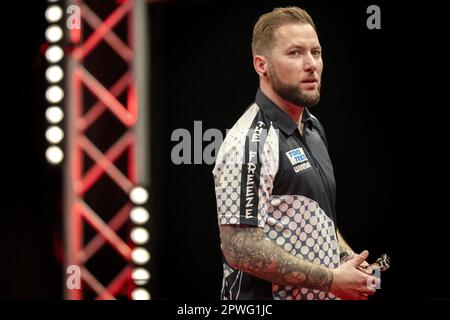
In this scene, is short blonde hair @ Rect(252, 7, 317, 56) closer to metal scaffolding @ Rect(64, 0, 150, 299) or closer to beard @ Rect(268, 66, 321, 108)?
beard @ Rect(268, 66, 321, 108)

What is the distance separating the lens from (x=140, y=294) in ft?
10.6

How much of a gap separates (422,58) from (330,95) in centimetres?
40

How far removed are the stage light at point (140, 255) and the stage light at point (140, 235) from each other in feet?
0.11

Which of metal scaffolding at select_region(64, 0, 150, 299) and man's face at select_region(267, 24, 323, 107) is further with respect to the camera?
metal scaffolding at select_region(64, 0, 150, 299)

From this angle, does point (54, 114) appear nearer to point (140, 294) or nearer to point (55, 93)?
point (55, 93)

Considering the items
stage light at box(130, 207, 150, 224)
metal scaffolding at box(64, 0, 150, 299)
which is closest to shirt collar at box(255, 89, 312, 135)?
metal scaffolding at box(64, 0, 150, 299)

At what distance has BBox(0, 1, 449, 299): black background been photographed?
2.93 metres

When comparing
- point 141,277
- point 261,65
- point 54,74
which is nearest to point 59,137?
point 54,74

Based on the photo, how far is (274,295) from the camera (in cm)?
246

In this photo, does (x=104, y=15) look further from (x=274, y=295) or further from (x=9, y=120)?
(x=274, y=295)

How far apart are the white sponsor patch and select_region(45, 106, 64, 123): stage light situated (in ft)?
4.12

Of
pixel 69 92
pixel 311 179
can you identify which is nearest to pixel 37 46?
pixel 69 92

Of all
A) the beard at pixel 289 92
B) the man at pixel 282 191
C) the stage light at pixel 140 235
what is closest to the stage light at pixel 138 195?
the stage light at pixel 140 235

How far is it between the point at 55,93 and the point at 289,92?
1.20 m
